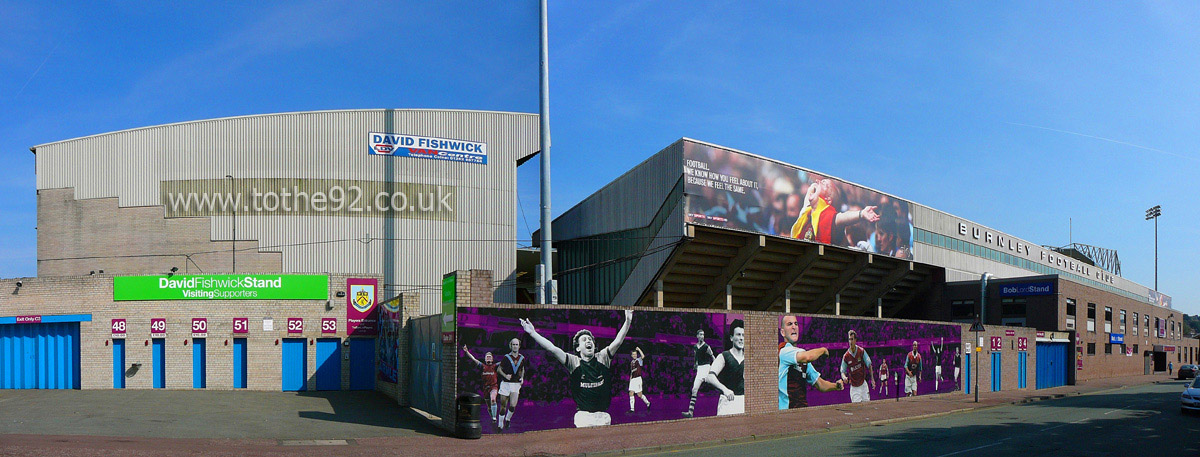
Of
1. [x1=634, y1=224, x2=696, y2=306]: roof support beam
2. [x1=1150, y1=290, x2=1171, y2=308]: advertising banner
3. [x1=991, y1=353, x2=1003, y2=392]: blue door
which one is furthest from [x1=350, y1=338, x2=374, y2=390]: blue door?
[x1=1150, y1=290, x2=1171, y2=308]: advertising banner

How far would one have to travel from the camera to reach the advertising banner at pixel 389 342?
25859 millimetres

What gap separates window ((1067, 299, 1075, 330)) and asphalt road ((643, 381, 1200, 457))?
23.3m

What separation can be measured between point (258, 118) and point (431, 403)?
24.5 m

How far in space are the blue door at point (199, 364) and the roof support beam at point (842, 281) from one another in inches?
1338

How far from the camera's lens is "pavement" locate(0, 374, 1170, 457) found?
1602 centimetres

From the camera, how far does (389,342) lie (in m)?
27.3

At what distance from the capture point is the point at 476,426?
18000 millimetres

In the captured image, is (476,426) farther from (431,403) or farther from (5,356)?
(5,356)

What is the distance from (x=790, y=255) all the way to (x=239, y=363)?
1069 inches

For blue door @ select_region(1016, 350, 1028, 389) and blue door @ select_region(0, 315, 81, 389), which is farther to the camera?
blue door @ select_region(1016, 350, 1028, 389)

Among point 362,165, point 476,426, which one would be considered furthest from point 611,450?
point 362,165

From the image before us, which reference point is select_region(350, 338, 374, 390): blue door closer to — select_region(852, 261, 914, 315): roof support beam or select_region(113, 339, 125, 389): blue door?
select_region(113, 339, 125, 389): blue door

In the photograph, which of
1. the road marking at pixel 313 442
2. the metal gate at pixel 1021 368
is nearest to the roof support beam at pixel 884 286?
the metal gate at pixel 1021 368

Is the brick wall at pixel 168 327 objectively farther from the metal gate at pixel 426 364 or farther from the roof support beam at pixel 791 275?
the roof support beam at pixel 791 275
